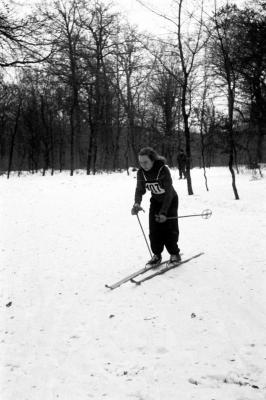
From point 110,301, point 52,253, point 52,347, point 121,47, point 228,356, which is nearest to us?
point 228,356

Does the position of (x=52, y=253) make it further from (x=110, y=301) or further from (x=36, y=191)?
(x=36, y=191)

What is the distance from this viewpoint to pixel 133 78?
123 feet

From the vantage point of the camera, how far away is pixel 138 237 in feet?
33.1

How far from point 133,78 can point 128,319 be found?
35.2 meters

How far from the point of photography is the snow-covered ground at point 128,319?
3.74 meters

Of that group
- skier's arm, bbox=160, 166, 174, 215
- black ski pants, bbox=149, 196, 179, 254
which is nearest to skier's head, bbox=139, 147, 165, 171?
skier's arm, bbox=160, 166, 174, 215

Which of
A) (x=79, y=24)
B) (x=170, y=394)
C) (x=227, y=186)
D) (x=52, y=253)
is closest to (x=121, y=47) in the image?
(x=79, y=24)

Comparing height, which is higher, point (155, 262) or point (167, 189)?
point (167, 189)

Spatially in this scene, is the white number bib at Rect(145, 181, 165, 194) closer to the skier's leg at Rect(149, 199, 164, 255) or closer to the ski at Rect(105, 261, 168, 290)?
the skier's leg at Rect(149, 199, 164, 255)

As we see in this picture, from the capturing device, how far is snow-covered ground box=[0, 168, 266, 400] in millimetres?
3736

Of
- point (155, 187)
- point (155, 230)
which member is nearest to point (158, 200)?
point (155, 187)

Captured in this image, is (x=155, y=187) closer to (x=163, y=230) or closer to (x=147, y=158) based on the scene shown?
(x=147, y=158)

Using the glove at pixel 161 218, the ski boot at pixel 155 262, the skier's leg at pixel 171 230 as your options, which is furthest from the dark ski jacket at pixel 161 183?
the ski boot at pixel 155 262

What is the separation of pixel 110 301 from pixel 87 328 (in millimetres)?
853
